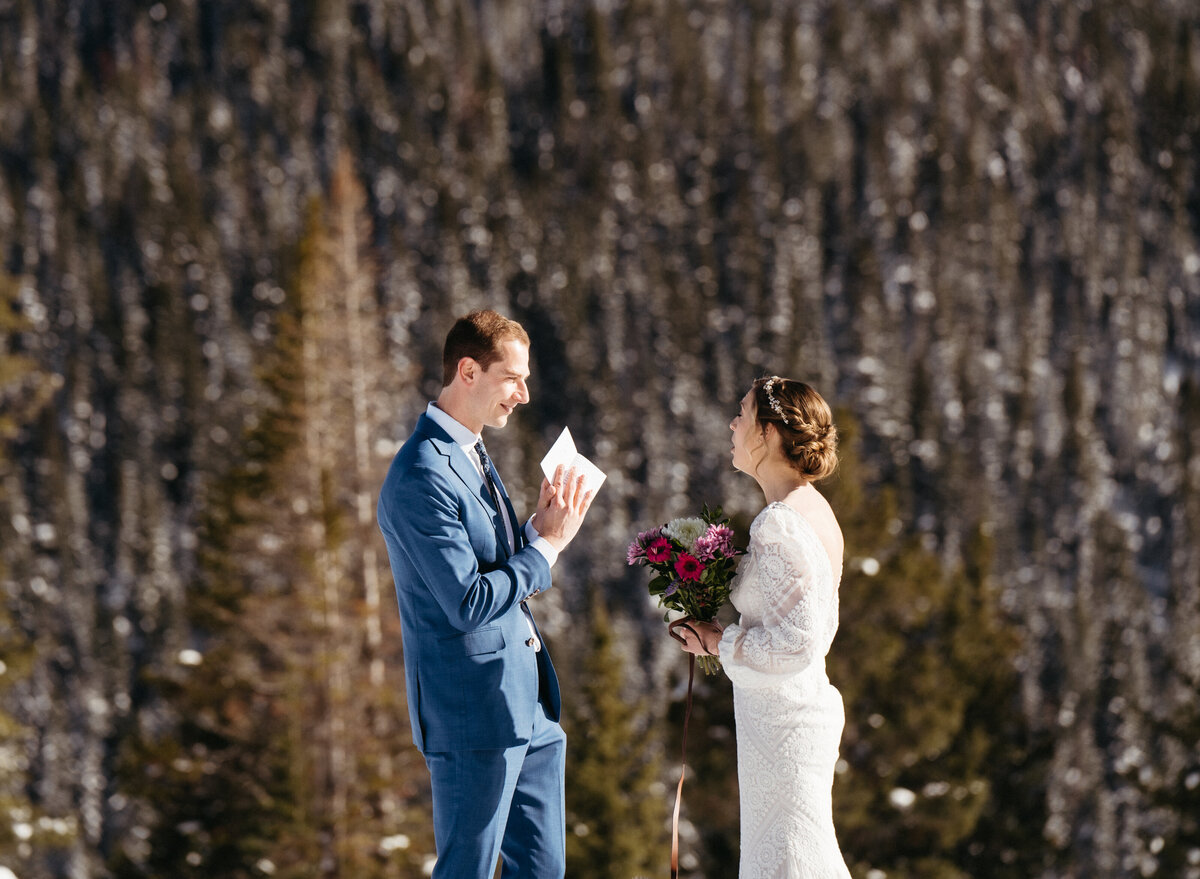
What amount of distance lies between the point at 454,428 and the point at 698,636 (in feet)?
4.27

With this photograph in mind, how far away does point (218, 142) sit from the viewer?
327 ft

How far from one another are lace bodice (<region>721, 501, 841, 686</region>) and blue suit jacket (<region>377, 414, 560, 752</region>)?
0.87 metres

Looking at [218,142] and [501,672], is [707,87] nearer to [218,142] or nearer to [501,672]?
[218,142]

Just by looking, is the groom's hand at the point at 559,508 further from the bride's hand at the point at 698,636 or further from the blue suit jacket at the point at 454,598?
the bride's hand at the point at 698,636

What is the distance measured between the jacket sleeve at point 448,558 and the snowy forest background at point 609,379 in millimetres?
14584

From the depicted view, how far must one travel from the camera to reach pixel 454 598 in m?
3.86

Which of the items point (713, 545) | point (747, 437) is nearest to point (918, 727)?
point (713, 545)

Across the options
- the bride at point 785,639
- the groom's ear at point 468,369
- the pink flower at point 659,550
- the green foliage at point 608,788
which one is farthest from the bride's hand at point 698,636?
the green foliage at point 608,788

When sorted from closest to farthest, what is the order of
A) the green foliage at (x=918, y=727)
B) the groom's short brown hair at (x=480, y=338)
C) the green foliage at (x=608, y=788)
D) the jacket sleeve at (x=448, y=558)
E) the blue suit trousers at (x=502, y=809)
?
1. the jacket sleeve at (x=448, y=558)
2. the blue suit trousers at (x=502, y=809)
3. the groom's short brown hair at (x=480, y=338)
4. the green foliage at (x=918, y=727)
5. the green foliage at (x=608, y=788)

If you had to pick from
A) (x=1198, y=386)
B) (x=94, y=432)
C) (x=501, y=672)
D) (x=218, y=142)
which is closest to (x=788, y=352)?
(x=1198, y=386)

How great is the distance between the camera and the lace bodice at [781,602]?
4.41 m

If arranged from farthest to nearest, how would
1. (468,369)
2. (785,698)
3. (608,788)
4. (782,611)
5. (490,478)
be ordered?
1. (608,788)
2. (785,698)
3. (782,611)
4. (490,478)
5. (468,369)

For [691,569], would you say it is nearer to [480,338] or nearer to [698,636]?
[698,636]

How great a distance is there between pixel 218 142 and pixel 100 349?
2447cm
